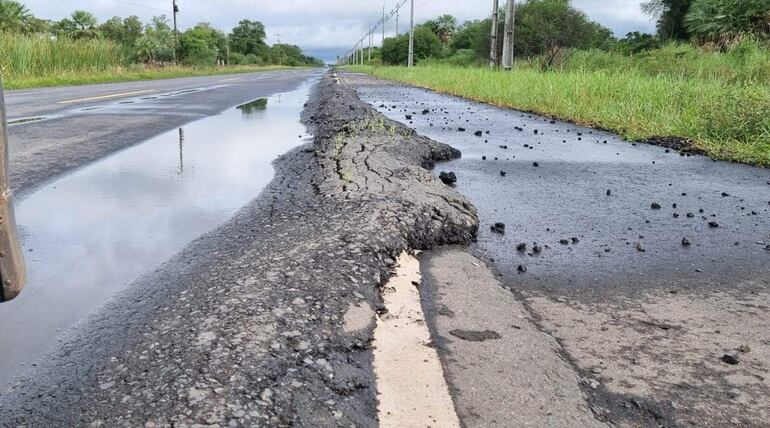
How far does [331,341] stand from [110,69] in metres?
34.0

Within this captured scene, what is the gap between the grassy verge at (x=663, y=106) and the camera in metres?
7.61

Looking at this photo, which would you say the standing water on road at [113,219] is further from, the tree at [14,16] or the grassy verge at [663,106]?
the tree at [14,16]

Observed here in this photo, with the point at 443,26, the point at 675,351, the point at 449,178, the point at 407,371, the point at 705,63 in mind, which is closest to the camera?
the point at 407,371

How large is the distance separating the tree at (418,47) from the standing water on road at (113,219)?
6939 cm

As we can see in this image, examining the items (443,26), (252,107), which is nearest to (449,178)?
(252,107)

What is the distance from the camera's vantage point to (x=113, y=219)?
4266 millimetres

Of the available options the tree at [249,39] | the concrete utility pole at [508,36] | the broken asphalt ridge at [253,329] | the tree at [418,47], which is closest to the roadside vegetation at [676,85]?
the concrete utility pole at [508,36]

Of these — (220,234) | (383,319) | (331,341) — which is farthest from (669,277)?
(220,234)

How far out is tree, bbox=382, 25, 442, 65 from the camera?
75438 mm

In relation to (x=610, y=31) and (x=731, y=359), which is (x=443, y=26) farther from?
(x=731, y=359)

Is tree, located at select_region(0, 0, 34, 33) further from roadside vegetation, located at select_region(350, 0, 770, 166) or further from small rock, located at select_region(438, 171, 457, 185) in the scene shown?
small rock, located at select_region(438, 171, 457, 185)

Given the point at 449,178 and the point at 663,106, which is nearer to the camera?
the point at 449,178

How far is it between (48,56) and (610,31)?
3920 centimetres

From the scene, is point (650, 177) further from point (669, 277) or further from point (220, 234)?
point (220, 234)
